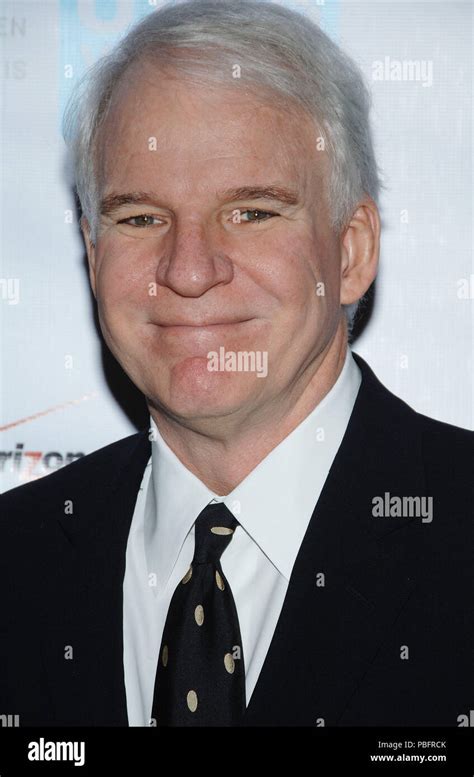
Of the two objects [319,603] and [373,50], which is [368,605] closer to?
[319,603]

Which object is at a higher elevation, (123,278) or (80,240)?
(80,240)

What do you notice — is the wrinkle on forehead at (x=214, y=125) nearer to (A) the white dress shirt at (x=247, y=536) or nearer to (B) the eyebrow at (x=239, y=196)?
(B) the eyebrow at (x=239, y=196)

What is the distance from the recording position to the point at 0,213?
255cm

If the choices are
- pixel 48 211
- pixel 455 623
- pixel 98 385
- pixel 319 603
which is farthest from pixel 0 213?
pixel 455 623

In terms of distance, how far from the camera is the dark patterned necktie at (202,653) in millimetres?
1724

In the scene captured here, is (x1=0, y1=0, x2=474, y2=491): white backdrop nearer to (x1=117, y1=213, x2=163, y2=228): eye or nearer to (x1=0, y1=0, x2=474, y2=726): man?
(x1=0, y1=0, x2=474, y2=726): man

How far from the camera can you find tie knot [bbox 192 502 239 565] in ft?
5.97

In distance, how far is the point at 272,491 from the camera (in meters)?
1.86

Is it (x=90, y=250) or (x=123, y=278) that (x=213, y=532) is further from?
(x=90, y=250)

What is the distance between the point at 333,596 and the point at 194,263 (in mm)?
628

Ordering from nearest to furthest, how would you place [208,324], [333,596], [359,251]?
Answer: [333,596]
[208,324]
[359,251]

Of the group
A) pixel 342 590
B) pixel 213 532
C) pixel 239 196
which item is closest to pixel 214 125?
pixel 239 196

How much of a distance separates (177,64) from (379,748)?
1.27 m

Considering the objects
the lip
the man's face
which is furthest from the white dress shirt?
the lip
